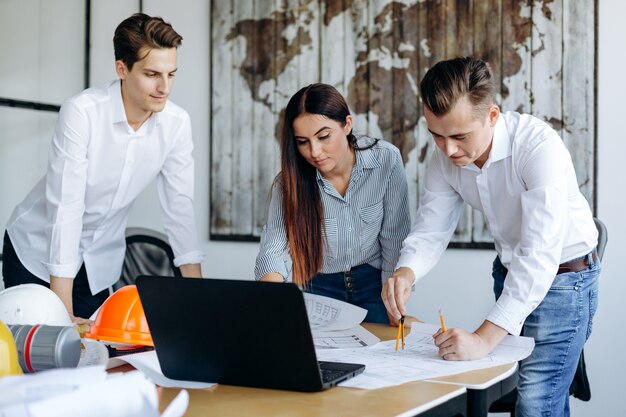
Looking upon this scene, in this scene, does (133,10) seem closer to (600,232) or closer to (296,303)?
(600,232)

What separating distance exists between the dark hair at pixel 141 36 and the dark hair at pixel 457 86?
0.93 metres

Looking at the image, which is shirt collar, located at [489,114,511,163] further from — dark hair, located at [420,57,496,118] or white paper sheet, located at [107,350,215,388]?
white paper sheet, located at [107,350,215,388]

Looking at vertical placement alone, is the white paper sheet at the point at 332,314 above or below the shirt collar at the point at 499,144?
below

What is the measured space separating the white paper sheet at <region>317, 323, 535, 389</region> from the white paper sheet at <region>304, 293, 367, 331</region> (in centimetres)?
12

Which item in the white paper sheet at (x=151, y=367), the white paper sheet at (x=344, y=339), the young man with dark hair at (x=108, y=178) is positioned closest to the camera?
the white paper sheet at (x=151, y=367)

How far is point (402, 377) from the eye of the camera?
1.38 metres

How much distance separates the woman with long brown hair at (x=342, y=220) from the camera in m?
2.20

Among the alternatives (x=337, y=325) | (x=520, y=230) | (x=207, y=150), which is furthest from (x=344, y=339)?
Result: (x=207, y=150)

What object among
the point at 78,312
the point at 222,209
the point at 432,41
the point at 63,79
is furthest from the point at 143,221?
the point at 432,41

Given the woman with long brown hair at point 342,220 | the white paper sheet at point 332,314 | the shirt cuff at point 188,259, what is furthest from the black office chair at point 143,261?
the white paper sheet at point 332,314

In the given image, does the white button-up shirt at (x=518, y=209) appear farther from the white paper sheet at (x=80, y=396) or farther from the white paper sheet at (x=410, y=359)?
the white paper sheet at (x=80, y=396)

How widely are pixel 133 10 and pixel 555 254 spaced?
306 cm

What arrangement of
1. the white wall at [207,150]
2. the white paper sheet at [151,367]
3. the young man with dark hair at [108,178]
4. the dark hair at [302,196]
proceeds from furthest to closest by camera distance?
the white wall at [207,150] < the young man with dark hair at [108,178] < the dark hair at [302,196] < the white paper sheet at [151,367]

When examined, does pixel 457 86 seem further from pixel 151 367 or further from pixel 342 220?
pixel 151 367
